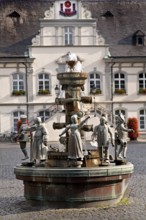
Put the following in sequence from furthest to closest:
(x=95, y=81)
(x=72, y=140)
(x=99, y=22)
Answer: (x=99, y=22)
(x=95, y=81)
(x=72, y=140)

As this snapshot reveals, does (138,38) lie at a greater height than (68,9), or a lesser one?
lesser

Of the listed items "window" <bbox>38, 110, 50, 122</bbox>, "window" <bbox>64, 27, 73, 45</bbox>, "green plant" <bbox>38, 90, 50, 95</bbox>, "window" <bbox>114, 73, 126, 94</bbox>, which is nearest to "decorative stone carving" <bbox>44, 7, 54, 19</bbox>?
"window" <bbox>64, 27, 73, 45</bbox>

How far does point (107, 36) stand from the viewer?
43281 millimetres

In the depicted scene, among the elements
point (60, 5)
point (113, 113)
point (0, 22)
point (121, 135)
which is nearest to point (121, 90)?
point (113, 113)

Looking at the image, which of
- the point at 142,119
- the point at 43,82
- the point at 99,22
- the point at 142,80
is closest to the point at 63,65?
the point at 43,82

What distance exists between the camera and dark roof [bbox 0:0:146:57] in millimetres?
42344

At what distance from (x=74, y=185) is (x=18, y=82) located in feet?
99.0

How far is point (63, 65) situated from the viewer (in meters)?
41.8

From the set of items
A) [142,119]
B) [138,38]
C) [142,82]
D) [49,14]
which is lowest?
[142,119]

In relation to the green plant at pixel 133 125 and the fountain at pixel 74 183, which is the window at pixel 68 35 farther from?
the fountain at pixel 74 183

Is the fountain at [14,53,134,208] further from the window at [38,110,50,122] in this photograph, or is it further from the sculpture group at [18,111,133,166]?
the window at [38,110,50,122]

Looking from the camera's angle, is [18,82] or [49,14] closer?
[49,14]

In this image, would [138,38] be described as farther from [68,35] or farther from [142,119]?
[142,119]

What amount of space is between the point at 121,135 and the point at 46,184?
11.4ft
